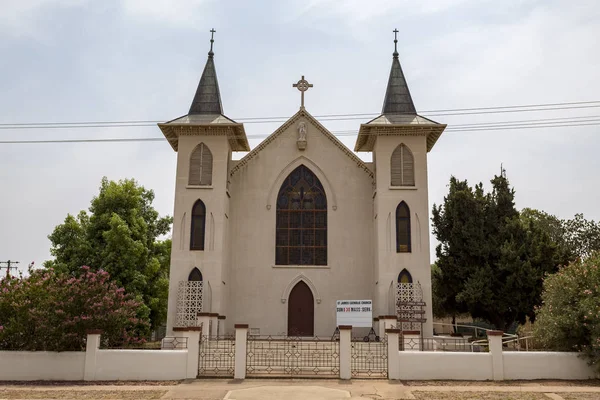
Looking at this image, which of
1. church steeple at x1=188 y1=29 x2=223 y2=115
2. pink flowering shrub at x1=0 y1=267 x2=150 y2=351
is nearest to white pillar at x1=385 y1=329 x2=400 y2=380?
pink flowering shrub at x1=0 y1=267 x2=150 y2=351

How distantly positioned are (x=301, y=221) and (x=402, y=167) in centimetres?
473

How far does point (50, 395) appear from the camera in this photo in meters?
12.8

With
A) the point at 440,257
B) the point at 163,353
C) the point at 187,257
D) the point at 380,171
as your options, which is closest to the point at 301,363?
the point at 163,353

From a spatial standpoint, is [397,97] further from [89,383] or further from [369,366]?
[89,383]

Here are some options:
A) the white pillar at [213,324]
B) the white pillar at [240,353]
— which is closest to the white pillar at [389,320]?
the white pillar at [213,324]

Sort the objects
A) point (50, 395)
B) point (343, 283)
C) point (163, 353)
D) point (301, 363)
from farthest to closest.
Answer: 1. point (343, 283)
2. point (301, 363)
3. point (163, 353)
4. point (50, 395)

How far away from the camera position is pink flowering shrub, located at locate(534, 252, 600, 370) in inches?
589

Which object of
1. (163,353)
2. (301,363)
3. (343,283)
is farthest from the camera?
(343,283)

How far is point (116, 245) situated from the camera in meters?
28.7

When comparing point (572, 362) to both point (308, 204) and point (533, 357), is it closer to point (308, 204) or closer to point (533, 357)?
point (533, 357)

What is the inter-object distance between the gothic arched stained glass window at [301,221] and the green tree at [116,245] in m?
7.75

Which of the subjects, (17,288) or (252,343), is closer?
(17,288)

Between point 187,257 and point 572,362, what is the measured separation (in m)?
14.0

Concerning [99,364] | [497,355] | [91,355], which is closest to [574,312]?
[497,355]
